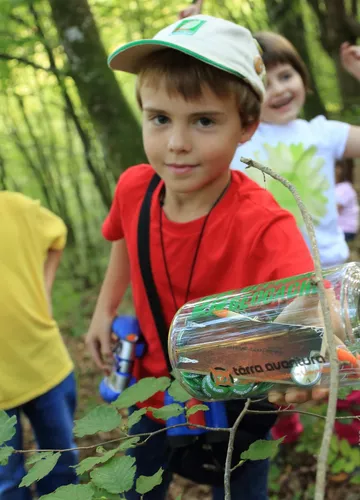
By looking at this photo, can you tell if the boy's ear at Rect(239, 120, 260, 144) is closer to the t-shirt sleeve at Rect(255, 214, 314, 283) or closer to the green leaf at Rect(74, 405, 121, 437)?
the t-shirt sleeve at Rect(255, 214, 314, 283)

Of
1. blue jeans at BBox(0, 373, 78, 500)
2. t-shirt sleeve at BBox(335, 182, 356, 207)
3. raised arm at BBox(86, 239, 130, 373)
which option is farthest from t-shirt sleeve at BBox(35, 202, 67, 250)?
t-shirt sleeve at BBox(335, 182, 356, 207)

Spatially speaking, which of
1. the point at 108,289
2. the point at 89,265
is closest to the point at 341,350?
the point at 108,289

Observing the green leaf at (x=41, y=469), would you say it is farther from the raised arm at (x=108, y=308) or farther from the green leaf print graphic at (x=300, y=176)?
the green leaf print graphic at (x=300, y=176)

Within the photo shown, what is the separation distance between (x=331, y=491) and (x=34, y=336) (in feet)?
5.73

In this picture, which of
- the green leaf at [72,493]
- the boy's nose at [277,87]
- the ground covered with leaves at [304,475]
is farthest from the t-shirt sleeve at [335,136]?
the green leaf at [72,493]

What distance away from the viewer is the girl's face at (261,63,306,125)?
A: 2.59m

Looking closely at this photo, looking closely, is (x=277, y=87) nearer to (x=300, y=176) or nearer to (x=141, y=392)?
(x=300, y=176)

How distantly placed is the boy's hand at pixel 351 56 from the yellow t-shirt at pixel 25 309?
1765 millimetres

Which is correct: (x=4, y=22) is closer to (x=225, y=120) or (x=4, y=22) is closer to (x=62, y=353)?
(x=62, y=353)

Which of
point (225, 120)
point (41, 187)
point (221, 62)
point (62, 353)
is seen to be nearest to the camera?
point (221, 62)

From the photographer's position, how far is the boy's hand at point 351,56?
264 centimetres

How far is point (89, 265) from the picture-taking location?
734 cm

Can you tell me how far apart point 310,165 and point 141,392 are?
1.75 m

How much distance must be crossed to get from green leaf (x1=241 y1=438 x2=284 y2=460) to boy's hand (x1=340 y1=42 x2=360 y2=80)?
2.29 m
